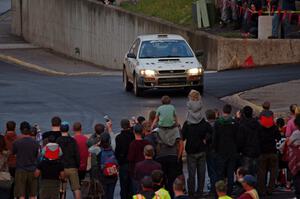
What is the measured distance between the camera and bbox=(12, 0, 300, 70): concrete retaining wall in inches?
1412

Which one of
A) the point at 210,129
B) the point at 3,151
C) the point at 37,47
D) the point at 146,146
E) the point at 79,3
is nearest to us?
the point at 146,146

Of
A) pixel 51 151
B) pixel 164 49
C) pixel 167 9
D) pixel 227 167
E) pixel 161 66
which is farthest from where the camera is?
pixel 167 9

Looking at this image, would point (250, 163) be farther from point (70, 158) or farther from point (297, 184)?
point (70, 158)

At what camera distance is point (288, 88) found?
1141 inches

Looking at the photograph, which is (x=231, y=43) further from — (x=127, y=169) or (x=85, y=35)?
(x=127, y=169)

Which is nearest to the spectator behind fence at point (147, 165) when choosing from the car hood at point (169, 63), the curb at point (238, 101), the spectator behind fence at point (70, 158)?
the spectator behind fence at point (70, 158)

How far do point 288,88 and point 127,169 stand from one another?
1183 cm

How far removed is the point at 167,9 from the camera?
145 feet

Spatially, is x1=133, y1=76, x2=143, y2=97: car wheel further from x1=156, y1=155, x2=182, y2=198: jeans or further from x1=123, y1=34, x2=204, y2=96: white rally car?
x1=156, y1=155, x2=182, y2=198: jeans

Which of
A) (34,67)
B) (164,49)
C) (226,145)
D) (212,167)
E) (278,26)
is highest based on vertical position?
(278,26)

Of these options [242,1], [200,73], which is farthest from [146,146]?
[242,1]

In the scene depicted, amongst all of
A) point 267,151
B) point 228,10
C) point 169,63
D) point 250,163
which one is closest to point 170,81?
point 169,63

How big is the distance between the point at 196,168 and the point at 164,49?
1140 cm

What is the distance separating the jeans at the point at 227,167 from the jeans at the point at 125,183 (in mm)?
1588
